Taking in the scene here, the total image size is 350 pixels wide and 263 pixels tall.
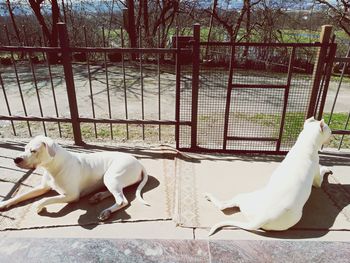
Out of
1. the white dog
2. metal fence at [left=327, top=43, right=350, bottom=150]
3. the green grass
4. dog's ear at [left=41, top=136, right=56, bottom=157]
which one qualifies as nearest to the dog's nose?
the white dog

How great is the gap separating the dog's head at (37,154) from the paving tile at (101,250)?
197 cm

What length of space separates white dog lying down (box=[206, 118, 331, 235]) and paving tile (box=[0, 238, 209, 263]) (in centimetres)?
184

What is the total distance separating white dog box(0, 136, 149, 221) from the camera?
2.82m

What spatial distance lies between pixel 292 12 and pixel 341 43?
2855mm

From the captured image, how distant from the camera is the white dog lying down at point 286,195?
8.68 ft

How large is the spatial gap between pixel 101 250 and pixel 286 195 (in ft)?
6.97

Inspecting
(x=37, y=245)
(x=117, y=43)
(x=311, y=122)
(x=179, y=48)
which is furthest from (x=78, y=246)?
(x=117, y=43)

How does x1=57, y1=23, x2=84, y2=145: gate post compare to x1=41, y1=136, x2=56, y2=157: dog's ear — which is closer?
x1=41, y1=136, x2=56, y2=157: dog's ear

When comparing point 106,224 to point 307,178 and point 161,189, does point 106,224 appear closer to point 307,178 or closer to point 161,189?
point 161,189

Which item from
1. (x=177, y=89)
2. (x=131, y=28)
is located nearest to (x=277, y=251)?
(x=177, y=89)

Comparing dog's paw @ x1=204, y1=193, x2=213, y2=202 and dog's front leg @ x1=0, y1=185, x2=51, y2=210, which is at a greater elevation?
dog's front leg @ x1=0, y1=185, x2=51, y2=210

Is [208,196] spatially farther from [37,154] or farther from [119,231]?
[37,154]

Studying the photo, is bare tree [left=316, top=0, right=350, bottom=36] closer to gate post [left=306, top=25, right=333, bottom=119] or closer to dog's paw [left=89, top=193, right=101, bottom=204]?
gate post [left=306, top=25, right=333, bottom=119]

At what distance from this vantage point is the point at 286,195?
2.67 metres
